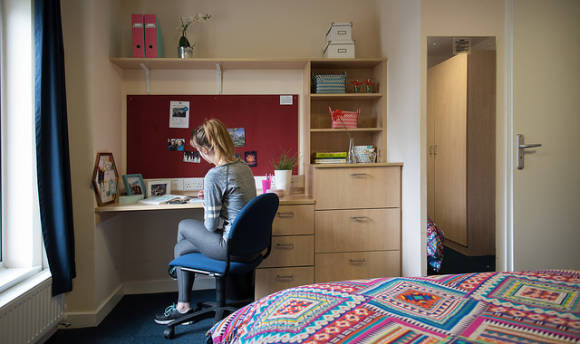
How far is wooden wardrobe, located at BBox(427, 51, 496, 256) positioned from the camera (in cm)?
215

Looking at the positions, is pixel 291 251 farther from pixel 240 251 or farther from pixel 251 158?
pixel 251 158

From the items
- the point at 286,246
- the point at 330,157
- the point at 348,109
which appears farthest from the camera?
the point at 348,109

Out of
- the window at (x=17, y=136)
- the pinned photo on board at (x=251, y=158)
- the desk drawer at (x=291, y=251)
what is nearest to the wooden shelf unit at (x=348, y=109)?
the pinned photo on board at (x=251, y=158)

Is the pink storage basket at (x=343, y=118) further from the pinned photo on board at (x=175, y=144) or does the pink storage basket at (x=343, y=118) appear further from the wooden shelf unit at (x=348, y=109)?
the pinned photo on board at (x=175, y=144)

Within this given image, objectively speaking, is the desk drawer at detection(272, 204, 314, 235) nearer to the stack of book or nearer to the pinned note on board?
the stack of book

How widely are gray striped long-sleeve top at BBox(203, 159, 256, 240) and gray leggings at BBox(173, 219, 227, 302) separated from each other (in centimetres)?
5

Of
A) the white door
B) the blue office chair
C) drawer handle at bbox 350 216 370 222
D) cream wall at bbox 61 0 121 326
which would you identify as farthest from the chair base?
the white door

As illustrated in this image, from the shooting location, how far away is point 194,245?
1.97 meters

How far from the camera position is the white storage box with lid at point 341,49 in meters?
2.63

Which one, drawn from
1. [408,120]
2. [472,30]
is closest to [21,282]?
[408,120]

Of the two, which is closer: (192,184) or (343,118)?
(343,118)

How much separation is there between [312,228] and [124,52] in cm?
206

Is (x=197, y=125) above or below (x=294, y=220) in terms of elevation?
above

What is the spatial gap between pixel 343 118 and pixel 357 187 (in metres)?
0.59
